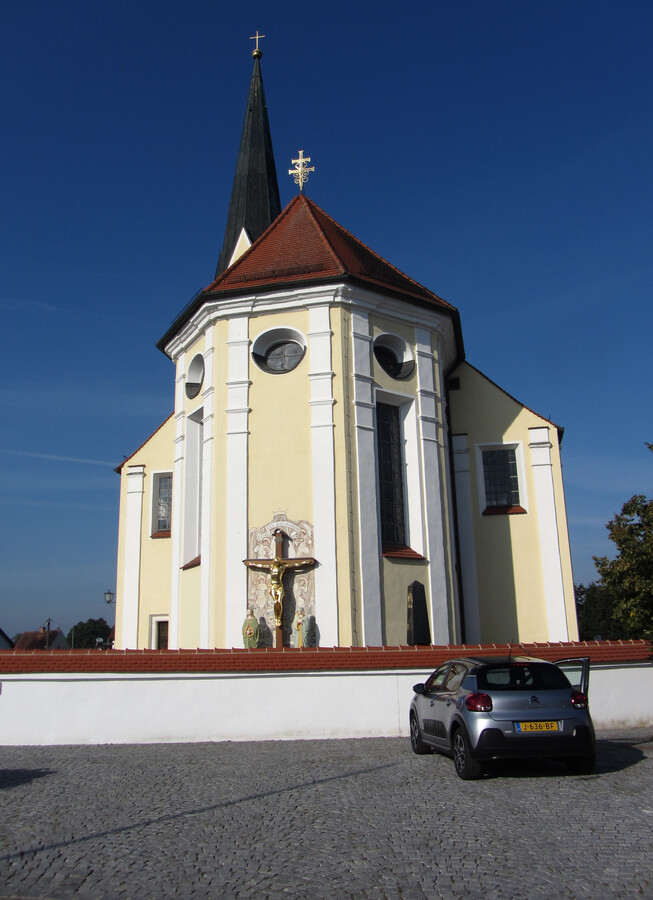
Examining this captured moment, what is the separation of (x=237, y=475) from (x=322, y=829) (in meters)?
11.0

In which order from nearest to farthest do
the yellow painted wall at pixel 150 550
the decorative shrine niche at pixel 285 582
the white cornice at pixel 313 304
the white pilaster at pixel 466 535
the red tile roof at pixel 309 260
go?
1. the decorative shrine niche at pixel 285 582
2. the white cornice at pixel 313 304
3. the red tile roof at pixel 309 260
4. the white pilaster at pixel 466 535
5. the yellow painted wall at pixel 150 550

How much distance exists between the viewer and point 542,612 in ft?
64.8

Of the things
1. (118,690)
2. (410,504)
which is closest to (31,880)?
(118,690)

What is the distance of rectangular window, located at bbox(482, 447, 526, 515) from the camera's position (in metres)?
20.7

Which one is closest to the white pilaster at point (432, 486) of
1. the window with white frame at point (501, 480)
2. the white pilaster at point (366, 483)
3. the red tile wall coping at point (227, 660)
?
the white pilaster at point (366, 483)

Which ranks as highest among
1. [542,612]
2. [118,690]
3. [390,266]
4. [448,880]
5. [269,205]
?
[269,205]

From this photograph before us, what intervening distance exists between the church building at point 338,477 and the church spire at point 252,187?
15.7 feet

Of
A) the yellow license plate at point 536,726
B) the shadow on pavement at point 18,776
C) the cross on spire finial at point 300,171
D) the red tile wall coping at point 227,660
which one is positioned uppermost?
the cross on spire finial at point 300,171

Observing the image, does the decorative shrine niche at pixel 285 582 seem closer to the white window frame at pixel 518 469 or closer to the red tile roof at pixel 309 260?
the red tile roof at pixel 309 260

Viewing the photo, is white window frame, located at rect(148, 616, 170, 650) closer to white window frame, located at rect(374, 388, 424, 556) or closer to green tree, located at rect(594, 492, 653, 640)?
white window frame, located at rect(374, 388, 424, 556)

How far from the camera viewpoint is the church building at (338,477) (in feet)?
51.9

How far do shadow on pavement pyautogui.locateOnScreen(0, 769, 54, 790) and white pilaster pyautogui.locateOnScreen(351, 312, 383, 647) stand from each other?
25.1 ft

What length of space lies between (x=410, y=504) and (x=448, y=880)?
12769 mm

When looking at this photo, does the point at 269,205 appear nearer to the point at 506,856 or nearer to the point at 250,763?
the point at 250,763
